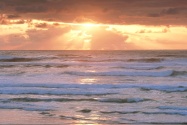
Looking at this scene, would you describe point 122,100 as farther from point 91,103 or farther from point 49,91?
point 49,91

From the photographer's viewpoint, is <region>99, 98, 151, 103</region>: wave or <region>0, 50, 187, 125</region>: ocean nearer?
A: <region>0, 50, 187, 125</region>: ocean

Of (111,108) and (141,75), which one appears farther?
(141,75)

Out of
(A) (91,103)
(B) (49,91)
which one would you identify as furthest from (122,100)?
(B) (49,91)

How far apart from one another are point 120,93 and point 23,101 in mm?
5249

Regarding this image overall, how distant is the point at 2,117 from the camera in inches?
581

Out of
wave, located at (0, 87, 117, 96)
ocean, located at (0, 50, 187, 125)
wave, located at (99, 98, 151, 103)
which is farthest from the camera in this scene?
wave, located at (0, 87, 117, 96)

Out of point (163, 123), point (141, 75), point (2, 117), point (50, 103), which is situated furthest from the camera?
point (141, 75)

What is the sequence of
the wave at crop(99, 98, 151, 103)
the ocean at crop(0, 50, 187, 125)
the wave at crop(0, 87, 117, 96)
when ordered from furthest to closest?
1. the wave at crop(0, 87, 117, 96)
2. the wave at crop(99, 98, 151, 103)
3. the ocean at crop(0, 50, 187, 125)

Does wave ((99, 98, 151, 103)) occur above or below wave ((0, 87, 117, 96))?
below

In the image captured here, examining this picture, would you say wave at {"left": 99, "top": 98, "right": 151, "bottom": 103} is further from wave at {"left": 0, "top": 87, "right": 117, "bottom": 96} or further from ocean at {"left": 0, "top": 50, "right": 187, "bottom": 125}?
wave at {"left": 0, "top": 87, "right": 117, "bottom": 96}

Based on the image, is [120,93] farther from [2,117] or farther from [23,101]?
[2,117]

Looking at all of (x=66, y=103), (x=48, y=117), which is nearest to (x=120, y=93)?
(x=66, y=103)

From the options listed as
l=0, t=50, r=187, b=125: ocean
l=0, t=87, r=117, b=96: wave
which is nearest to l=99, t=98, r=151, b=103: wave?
l=0, t=50, r=187, b=125: ocean

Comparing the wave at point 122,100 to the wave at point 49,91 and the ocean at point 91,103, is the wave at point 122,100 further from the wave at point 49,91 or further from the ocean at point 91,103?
the wave at point 49,91
